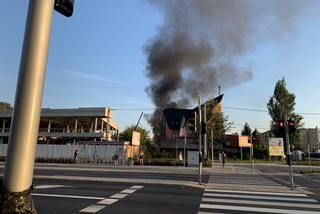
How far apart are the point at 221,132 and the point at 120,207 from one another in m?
38.0

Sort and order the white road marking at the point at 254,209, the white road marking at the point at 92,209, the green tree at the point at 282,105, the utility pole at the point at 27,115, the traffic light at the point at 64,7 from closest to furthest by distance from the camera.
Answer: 1. the utility pole at the point at 27,115
2. the traffic light at the point at 64,7
3. the white road marking at the point at 92,209
4. the white road marking at the point at 254,209
5. the green tree at the point at 282,105

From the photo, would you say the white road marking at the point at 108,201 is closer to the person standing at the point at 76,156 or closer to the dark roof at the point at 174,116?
the person standing at the point at 76,156

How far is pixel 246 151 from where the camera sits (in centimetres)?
6316

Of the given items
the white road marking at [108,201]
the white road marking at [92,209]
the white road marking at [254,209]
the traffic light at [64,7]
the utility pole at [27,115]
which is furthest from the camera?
the white road marking at [108,201]

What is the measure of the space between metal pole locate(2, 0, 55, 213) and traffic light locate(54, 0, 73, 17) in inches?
10.4

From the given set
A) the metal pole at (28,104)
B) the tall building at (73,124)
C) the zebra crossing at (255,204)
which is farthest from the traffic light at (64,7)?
the tall building at (73,124)

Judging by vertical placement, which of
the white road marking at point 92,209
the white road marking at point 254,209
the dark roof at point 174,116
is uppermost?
the dark roof at point 174,116

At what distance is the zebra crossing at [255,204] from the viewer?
912 centimetres

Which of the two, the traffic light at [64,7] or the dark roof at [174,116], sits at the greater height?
the dark roof at [174,116]

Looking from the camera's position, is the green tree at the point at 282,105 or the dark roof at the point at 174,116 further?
the dark roof at the point at 174,116

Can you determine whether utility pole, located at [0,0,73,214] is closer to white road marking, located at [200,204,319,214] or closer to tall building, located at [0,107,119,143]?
white road marking, located at [200,204,319,214]

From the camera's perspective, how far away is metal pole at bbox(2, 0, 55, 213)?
2.22 metres

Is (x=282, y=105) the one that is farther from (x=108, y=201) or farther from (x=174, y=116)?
(x=108, y=201)

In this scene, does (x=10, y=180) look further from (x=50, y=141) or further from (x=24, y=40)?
(x=50, y=141)
